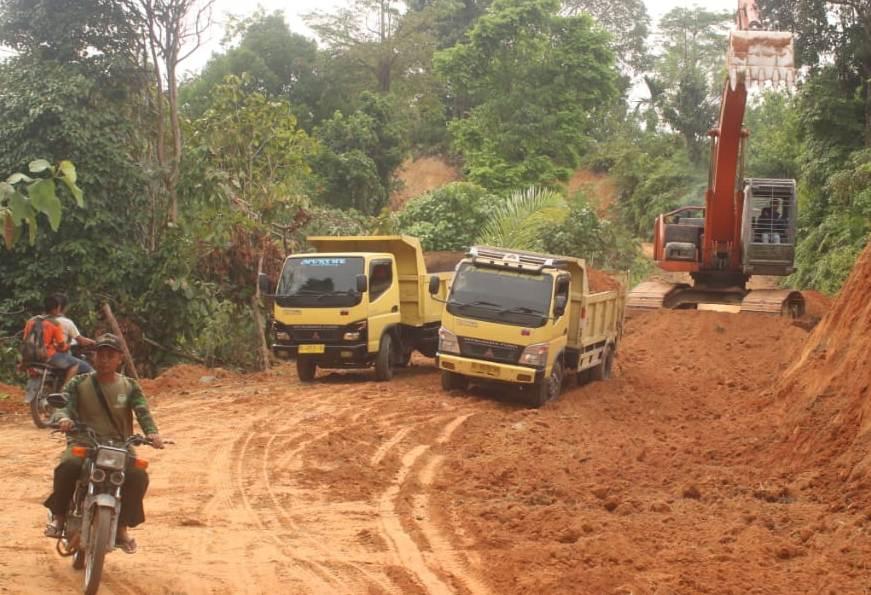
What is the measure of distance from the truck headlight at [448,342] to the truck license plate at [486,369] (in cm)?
37

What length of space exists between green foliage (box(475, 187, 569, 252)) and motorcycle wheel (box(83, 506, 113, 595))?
25100 mm

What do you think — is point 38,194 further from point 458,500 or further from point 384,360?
point 384,360

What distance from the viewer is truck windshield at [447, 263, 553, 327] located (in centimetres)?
1545

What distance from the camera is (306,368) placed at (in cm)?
1789

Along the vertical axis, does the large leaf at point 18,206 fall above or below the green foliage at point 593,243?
above

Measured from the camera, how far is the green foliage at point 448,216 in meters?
34.2

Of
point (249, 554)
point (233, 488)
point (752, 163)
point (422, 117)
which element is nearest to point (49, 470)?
point (233, 488)

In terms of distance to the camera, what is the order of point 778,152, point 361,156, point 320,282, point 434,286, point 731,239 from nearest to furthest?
1. point 434,286
2. point 320,282
3. point 731,239
4. point 361,156
5. point 778,152

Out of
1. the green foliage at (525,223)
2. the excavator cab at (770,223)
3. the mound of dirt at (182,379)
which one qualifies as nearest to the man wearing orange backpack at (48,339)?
the mound of dirt at (182,379)

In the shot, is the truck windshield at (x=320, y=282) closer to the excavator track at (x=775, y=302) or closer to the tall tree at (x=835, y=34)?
the excavator track at (x=775, y=302)

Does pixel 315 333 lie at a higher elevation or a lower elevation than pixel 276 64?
lower

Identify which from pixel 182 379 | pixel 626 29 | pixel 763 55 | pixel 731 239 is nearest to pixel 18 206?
pixel 763 55

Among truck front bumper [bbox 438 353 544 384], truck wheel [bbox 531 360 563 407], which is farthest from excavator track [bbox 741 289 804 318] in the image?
truck front bumper [bbox 438 353 544 384]

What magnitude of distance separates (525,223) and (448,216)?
3394 millimetres
